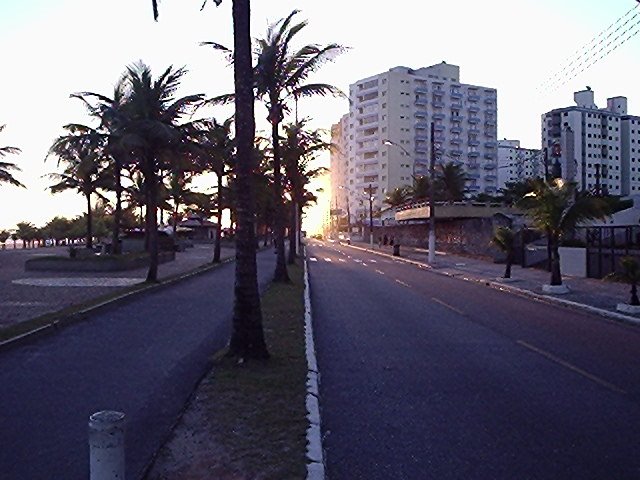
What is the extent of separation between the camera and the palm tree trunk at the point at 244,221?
949cm

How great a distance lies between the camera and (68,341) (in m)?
11.7

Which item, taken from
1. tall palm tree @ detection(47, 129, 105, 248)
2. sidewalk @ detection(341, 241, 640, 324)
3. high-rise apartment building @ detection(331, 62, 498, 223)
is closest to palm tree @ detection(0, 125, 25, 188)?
tall palm tree @ detection(47, 129, 105, 248)

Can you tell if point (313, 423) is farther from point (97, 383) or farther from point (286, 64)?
point (286, 64)

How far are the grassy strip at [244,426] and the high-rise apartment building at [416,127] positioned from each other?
114303 millimetres

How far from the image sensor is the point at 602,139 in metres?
125

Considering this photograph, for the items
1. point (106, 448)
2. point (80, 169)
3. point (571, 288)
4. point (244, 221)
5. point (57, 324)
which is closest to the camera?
point (106, 448)

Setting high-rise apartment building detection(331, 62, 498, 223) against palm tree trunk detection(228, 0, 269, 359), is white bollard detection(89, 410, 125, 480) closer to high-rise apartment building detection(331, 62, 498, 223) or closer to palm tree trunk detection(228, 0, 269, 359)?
palm tree trunk detection(228, 0, 269, 359)

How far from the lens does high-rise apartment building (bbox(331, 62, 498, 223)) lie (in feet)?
415

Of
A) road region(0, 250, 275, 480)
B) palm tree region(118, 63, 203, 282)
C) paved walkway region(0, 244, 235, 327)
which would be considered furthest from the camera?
palm tree region(118, 63, 203, 282)

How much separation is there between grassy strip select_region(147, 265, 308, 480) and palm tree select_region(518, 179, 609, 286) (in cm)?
1511

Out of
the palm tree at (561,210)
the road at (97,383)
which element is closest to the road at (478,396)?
the road at (97,383)

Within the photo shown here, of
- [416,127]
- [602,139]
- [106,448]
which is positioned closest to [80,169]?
[106,448]

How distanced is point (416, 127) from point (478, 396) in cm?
12286

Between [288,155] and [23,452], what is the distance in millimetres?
27685
